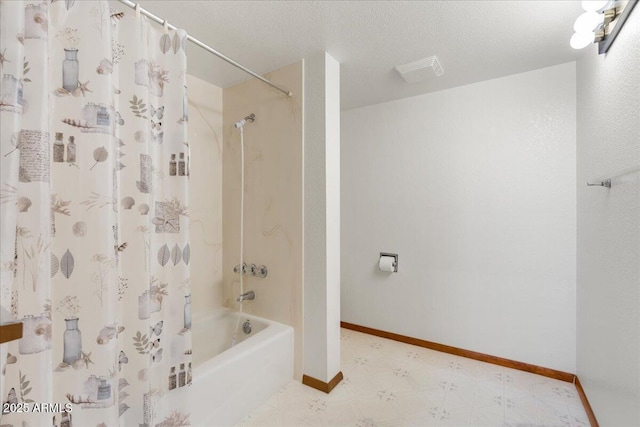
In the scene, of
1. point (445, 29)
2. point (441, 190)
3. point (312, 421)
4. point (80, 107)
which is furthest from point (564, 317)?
point (80, 107)

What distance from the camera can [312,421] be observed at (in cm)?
159

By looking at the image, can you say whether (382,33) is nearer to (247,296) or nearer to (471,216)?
(471,216)

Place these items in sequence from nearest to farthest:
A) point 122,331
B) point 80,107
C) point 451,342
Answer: point 80,107 → point 122,331 → point 451,342

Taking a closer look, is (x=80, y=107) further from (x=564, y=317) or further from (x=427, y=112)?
(x=564, y=317)

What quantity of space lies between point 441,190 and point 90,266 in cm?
229

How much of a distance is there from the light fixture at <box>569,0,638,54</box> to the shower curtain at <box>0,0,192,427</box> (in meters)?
1.76

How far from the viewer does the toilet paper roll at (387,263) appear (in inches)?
98.1

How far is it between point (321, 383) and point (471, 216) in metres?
1.65

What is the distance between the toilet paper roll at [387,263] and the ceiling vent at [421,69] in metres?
1.46

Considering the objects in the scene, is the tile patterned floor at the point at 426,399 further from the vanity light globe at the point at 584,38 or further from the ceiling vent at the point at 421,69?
the ceiling vent at the point at 421,69

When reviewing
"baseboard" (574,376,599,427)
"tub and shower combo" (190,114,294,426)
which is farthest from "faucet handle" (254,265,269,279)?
"baseboard" (574,376,599,427)

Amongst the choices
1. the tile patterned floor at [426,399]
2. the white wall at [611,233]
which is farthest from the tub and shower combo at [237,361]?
the white wall at [611,233]

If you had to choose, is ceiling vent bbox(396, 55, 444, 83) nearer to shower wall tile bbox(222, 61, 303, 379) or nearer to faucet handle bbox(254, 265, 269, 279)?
shower wall tile bbox(222, 61, 303, 379)

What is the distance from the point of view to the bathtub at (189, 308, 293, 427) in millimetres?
1435
